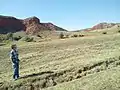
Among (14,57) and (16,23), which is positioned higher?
(16,23)

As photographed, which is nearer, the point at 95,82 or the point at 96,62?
the point at 95,82

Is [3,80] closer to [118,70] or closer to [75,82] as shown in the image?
[75,82]

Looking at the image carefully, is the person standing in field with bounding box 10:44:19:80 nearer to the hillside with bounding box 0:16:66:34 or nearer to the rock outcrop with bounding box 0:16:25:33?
the hillside with bounding box 0:16:66:34

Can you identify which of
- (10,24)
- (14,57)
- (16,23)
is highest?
(16,23)

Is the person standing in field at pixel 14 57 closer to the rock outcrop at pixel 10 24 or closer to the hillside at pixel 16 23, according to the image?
the hillside at pixel 16 23

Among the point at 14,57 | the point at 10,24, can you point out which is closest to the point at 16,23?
the point at 10,24

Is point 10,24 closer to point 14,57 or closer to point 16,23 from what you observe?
point 16,23

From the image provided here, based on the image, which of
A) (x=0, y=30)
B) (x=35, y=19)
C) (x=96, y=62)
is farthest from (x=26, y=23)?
(x=96, y=62)

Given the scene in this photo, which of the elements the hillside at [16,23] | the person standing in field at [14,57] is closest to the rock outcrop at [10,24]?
the hillside at [16,23]

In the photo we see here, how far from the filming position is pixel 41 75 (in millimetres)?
20000

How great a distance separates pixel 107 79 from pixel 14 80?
627 centimetres

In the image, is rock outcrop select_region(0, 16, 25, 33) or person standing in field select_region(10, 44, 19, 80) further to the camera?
rock outcrop select_region(0, 16, 25, 33)

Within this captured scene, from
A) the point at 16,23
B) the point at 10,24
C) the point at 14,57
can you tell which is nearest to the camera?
the point at 14,57

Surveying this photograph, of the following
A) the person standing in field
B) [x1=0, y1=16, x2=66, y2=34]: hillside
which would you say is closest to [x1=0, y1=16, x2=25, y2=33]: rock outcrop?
[x1=0, y1=16, x2=66, y2=34]: hillside
